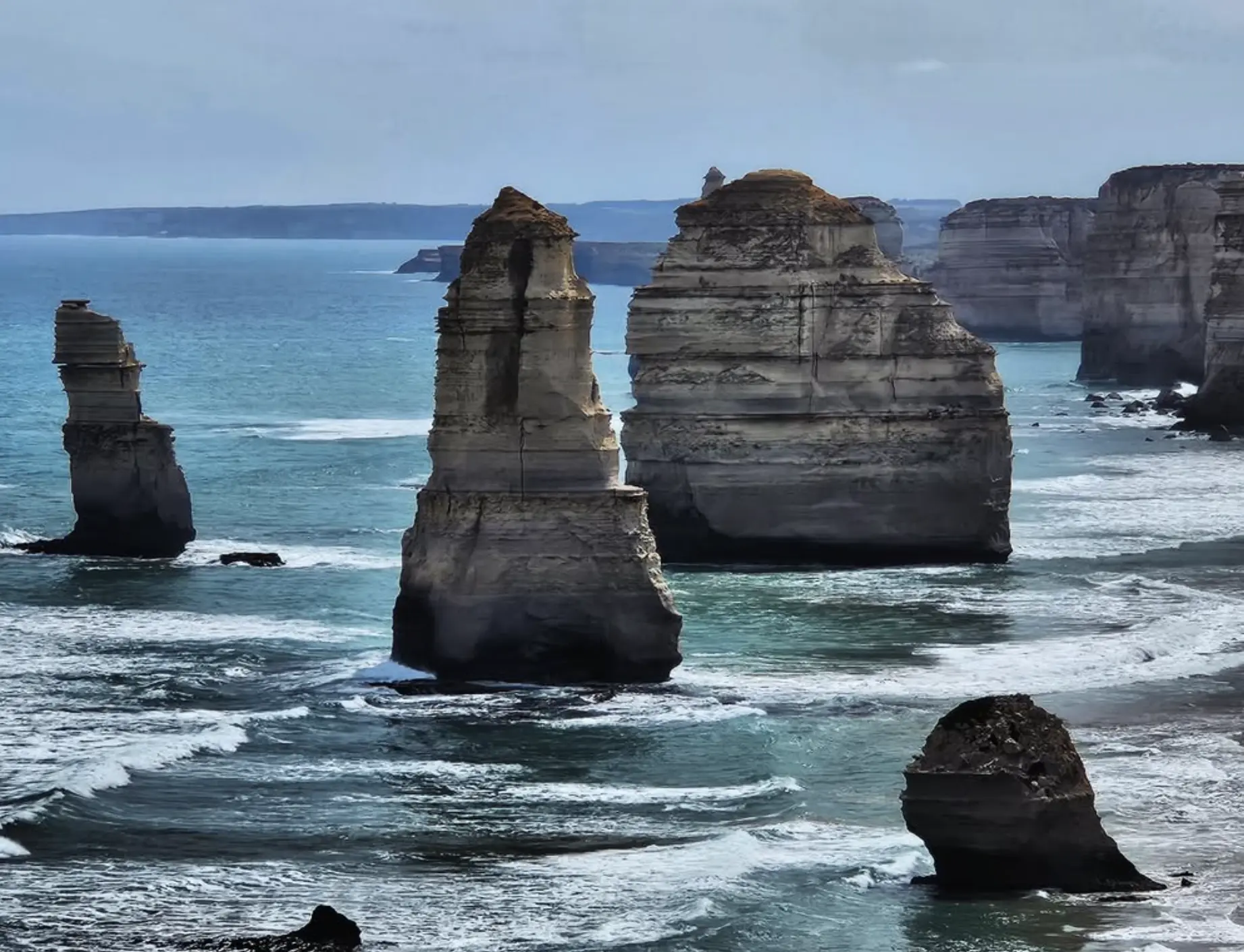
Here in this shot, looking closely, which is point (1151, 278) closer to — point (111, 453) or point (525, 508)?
point (111, 453)

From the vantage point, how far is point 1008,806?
24.6 metres

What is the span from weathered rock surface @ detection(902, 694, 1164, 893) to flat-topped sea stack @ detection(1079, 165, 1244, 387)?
80911 mm

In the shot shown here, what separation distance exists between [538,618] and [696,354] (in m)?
14.3

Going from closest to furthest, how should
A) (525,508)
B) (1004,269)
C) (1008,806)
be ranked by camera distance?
(1008,806) → (525,508) → (1004,269)

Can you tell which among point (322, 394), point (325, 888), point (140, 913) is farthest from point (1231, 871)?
point (322, 394)

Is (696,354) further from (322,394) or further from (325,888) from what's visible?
(322,394)

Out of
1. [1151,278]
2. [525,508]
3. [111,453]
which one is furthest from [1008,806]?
[1151,278]

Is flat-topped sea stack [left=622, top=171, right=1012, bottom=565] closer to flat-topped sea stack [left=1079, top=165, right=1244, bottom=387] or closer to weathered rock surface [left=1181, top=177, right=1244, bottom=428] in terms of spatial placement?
weathered rock surface [left=1181, top=177, right=1244, bottom=428]

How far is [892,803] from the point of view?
29125 millimetres

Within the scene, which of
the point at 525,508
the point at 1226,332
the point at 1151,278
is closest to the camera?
the point at 525,508

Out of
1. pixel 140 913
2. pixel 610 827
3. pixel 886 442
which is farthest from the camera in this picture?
pixel 886 442

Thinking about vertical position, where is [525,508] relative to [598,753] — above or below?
above

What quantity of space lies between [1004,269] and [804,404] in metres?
93.5

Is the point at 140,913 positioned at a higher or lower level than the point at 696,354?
lower
